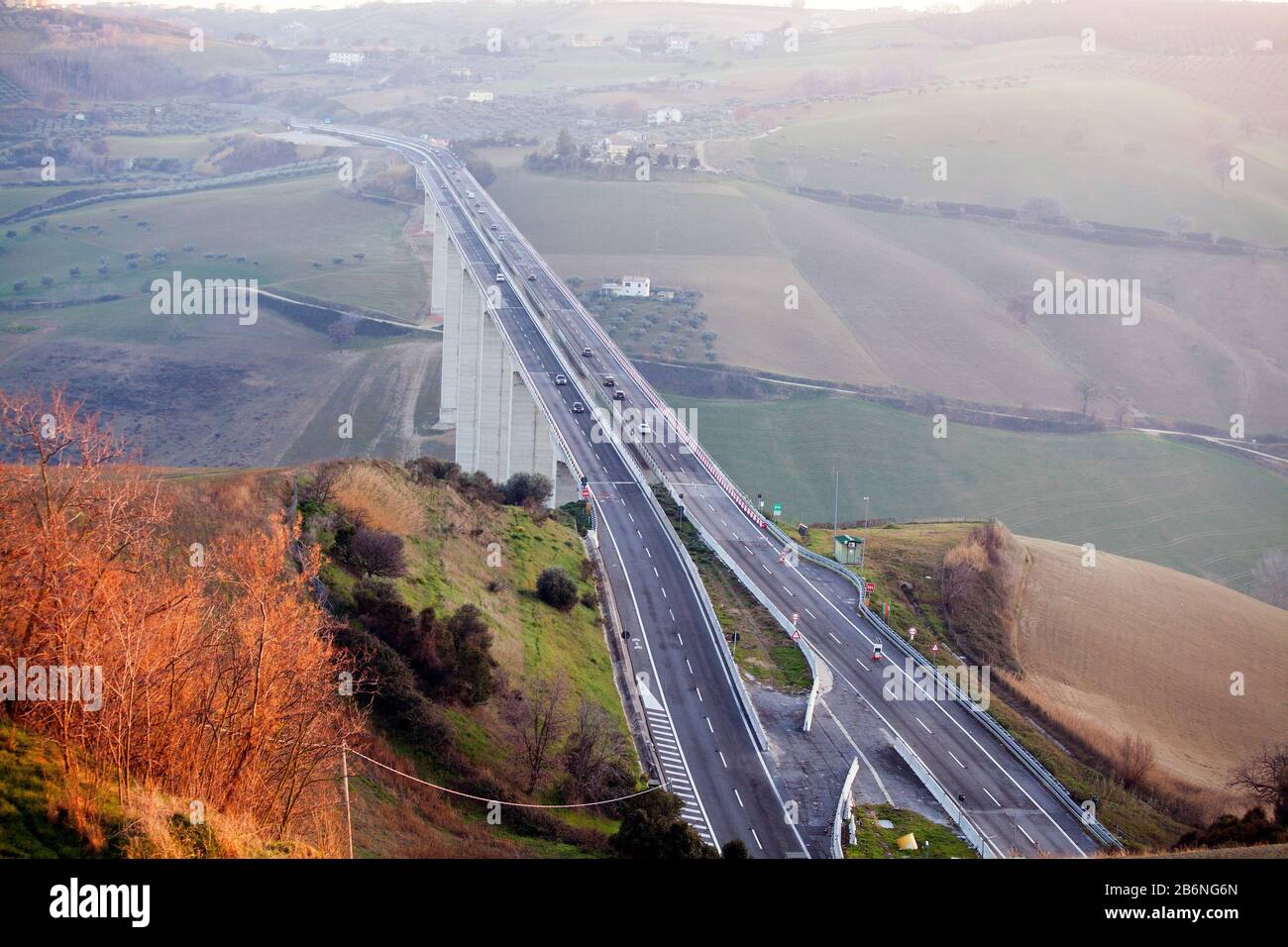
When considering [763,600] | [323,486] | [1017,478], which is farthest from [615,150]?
[323,486]

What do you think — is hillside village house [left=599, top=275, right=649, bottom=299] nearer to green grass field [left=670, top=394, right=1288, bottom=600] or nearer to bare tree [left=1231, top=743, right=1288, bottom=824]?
green grass field [left=670, top=394, right=1288, bottom=600]

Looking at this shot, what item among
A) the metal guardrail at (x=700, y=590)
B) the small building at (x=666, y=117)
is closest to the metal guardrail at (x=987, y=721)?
the metal guardrail at (x=700, y=590)

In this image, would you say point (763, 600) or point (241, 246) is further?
point (241, 246)

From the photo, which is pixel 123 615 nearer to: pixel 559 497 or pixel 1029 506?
pixel 559 497

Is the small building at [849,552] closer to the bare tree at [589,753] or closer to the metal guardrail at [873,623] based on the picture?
the metal guardrail at [873,623]

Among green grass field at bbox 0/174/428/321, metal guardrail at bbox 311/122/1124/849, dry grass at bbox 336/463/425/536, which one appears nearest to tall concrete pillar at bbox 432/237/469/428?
metal guardrail at bbox 311/122/1124/849

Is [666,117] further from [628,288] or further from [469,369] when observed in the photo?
[469,369]

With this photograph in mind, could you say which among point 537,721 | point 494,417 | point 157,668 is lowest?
point 537,721
